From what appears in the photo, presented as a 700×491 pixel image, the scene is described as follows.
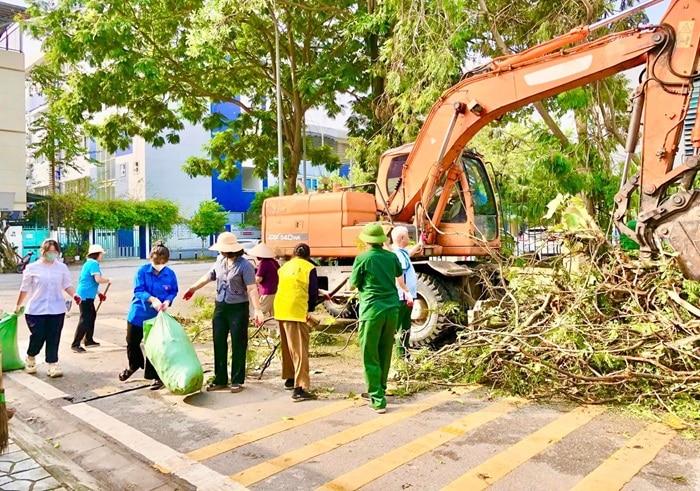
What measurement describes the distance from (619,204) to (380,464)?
369 centimetres

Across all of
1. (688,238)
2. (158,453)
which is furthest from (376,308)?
(688,238)

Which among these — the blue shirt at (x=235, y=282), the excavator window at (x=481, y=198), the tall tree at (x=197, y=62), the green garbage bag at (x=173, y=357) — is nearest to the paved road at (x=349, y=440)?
the green garbage bag at (x=173, y=357)

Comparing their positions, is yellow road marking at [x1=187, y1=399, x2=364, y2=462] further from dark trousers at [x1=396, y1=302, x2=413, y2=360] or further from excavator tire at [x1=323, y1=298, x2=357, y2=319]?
excavator tire at [x1=323, y1=298, x2=357, y2=319]

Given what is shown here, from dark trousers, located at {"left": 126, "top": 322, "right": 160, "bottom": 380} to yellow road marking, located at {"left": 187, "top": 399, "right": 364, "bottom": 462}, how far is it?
1872 mm

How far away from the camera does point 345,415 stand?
526 cm

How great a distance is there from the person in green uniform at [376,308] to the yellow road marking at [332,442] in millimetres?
237

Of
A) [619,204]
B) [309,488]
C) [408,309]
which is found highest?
[619,204]

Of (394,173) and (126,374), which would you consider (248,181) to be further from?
(126,374)

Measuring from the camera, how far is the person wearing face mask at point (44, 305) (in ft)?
21.9

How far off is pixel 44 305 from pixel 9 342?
64 cm

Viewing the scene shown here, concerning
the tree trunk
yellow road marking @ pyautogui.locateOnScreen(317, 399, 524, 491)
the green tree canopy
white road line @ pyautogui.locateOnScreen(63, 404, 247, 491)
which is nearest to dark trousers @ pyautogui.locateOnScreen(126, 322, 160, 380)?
white road line @ pyautogui.locateOnScreen(63, 404, 247, 491)

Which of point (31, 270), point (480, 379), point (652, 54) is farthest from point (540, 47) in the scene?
point (31, 270)

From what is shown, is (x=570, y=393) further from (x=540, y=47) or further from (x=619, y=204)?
(x=540, y=47)

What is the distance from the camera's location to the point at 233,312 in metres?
6.06
